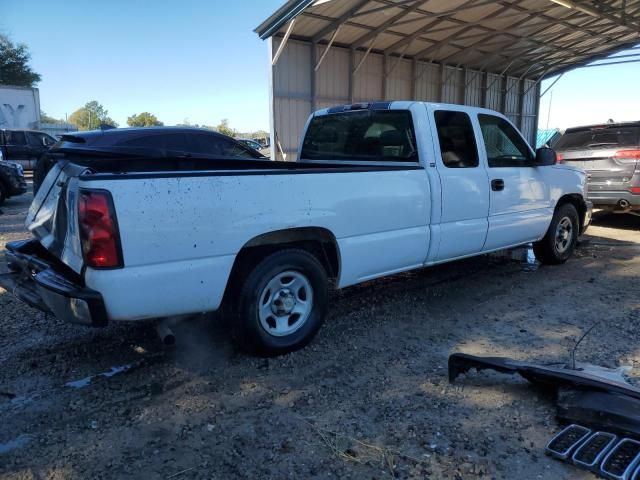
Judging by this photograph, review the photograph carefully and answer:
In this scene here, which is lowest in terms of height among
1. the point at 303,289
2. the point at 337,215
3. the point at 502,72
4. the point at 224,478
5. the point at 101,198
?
the point at 224,478

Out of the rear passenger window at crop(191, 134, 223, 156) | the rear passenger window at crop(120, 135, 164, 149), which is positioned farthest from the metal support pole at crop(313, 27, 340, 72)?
the rear passenger window at crop(120, 135, 164, 149)

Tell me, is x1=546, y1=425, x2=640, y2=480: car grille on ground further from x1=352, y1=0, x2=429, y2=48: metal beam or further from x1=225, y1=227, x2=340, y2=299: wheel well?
x1=352, y1=0, x2=429, y2=48: metal beam

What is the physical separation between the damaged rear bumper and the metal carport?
1097 cm

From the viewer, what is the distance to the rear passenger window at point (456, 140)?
4703mm

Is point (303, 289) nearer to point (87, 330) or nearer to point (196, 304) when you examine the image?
point (196, 304)

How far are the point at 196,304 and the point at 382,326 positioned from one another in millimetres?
1843

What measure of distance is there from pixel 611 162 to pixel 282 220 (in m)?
7.76

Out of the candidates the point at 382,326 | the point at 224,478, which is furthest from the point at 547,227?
the point at 224,478

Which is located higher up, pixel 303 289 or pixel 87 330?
pixel 303 289

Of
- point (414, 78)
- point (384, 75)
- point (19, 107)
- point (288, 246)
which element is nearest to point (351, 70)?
point (384, 75)

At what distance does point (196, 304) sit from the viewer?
321 centimetres

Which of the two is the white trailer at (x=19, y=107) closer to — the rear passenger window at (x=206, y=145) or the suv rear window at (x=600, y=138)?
the rear passenger window at (x=206, y=145)

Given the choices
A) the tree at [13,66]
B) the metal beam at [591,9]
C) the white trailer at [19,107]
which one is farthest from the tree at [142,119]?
the metal beam at [591,9]

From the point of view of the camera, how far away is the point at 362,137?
5039 millimetres
